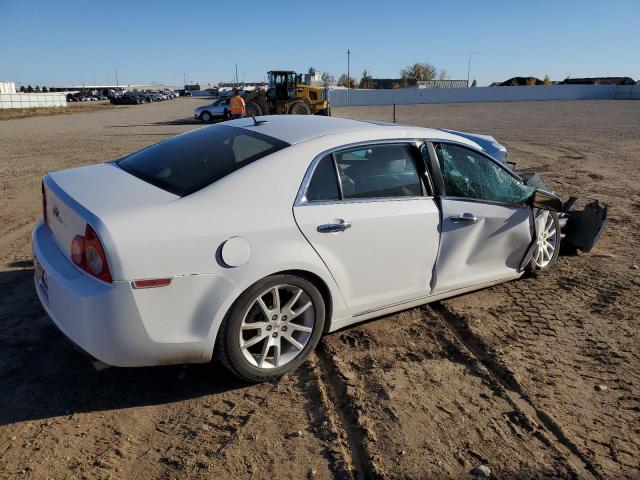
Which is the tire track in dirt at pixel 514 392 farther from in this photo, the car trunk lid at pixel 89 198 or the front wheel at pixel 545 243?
the car trunk lid at pixel 89 198

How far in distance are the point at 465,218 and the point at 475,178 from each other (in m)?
0.45

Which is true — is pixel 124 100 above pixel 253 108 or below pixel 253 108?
below

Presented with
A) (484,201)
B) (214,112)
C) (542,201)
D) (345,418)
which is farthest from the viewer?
(214,112)

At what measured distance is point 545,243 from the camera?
16.8 feet

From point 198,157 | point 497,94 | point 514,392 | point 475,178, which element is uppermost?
point 198,157

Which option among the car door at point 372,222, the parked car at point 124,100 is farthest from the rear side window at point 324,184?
the parked car at point 124,100

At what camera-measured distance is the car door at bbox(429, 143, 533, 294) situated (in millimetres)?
4008

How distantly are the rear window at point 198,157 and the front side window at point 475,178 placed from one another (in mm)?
1357

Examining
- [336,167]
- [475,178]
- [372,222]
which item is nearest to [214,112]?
[475,178]

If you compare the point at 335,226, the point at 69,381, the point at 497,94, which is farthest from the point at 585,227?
the point at 497,94

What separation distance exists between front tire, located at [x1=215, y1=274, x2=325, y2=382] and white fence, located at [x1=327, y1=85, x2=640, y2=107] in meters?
54.1

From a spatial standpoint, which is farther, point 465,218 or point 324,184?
point 465,218

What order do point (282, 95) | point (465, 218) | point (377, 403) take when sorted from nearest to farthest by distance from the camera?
1. point (377, 403)
2. point (465, 218)
3. point (282, 95)

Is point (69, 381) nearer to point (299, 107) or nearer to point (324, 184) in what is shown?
point (324, 184)
